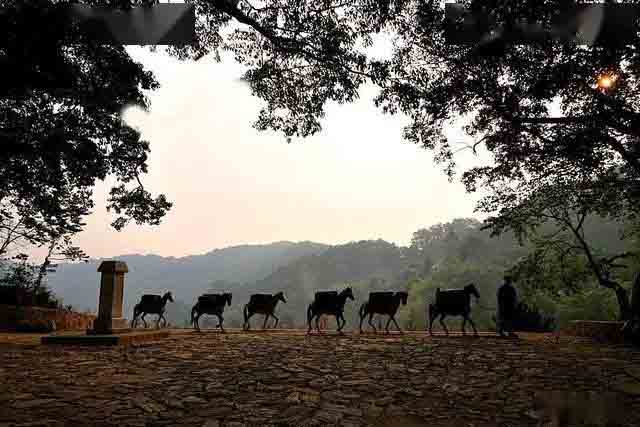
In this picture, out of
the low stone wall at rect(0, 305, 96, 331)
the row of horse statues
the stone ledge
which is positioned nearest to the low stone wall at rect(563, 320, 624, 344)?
the row of horse statues

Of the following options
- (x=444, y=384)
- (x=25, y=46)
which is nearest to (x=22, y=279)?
(x=25, y=46)

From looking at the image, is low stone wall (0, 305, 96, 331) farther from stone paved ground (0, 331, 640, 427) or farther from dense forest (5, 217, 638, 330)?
stone paved ground (0, 331, 640, 427)

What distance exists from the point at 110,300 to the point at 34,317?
5513 mm

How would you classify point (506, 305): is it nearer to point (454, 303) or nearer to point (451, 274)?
point (454, 303)

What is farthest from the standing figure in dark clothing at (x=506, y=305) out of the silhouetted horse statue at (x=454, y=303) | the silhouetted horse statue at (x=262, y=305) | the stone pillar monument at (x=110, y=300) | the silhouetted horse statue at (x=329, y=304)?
the stone pillar monument at (x=110, y=300)

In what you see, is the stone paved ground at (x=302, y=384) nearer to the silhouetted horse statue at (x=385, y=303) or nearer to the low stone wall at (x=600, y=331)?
the low stone wall at (x=600, y=331)

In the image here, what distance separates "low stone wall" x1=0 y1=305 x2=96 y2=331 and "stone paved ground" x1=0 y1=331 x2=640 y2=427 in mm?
6581

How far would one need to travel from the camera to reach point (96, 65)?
984cm

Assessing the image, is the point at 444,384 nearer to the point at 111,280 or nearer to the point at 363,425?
the point at 363,425

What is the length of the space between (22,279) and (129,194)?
23.1 ft

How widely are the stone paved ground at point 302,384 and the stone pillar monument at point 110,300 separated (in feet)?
6.51

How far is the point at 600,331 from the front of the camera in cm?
1043

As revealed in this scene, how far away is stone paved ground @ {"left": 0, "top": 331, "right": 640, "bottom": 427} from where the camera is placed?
388 centimetres

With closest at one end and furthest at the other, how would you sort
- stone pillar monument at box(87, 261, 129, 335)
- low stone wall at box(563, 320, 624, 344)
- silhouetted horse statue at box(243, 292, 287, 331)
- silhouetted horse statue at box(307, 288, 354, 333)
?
1. low stone wall at box(563, 320, 624, 344)
2. stone pillar monument at box(87, 261, 129, 335)
3. silhouetted horse statue at box(307, 288, 354, 333)
4. silhouetted horse statue at box(243, 292, 287, 331)
